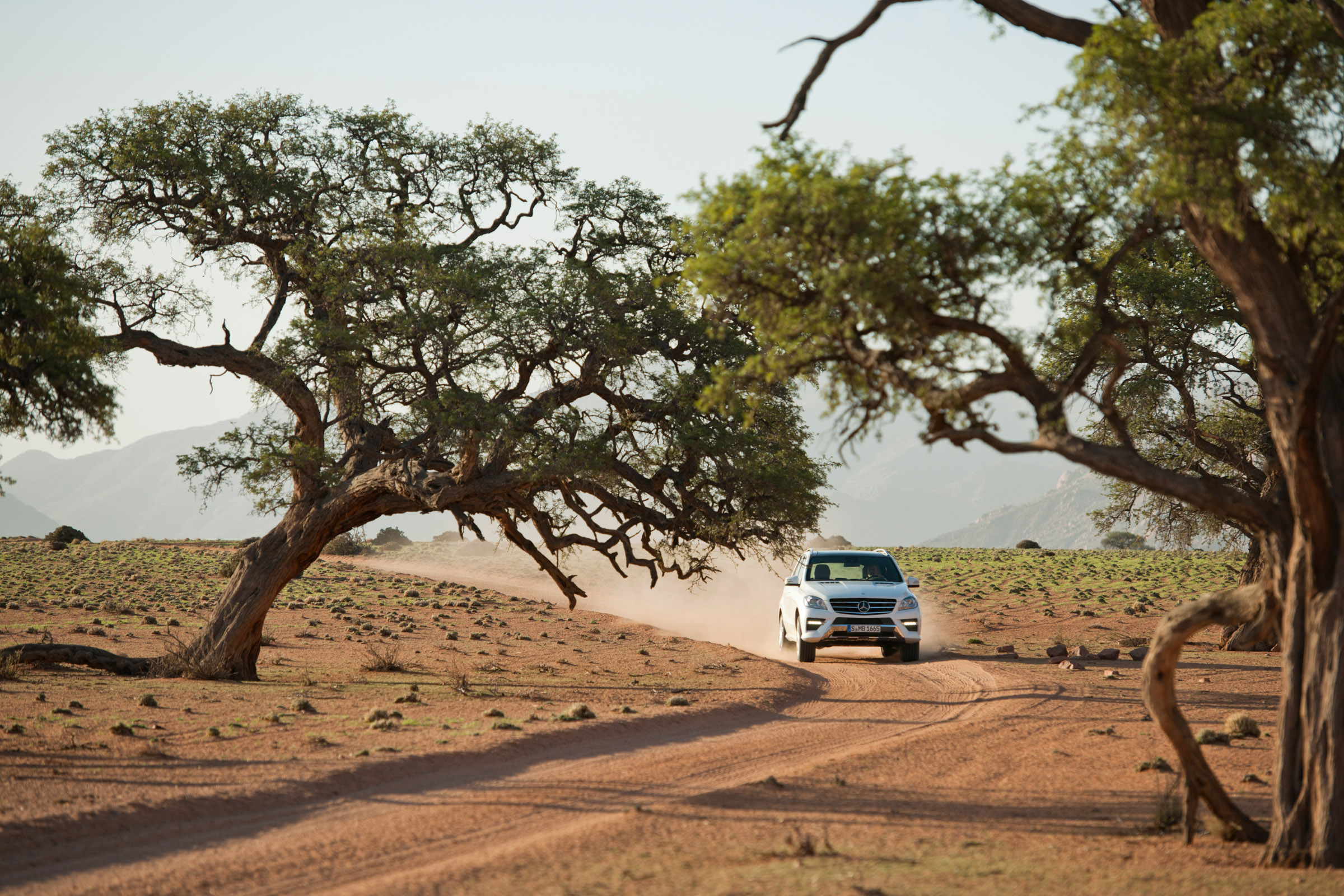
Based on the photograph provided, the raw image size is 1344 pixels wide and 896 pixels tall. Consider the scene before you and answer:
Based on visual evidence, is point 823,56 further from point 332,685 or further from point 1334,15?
point 332,685

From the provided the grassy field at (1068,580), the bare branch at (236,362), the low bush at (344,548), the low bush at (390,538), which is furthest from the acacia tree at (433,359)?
the low bush at (390,538)

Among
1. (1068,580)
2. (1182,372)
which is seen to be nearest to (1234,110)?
(1182,372)

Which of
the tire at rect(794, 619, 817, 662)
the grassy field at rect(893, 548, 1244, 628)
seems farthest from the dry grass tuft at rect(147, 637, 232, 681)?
the grassy field at rect(893, 548, 1244, 628)

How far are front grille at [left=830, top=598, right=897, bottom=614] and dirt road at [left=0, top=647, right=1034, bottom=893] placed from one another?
17.6 feet

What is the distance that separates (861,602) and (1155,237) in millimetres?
10868

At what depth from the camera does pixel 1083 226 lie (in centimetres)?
819

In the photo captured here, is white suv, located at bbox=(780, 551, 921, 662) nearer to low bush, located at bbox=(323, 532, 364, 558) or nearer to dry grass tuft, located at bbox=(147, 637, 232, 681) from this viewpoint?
dry grass tuft, located at bbox=(147, 637, 232, 681)

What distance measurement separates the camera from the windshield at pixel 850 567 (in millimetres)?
19781

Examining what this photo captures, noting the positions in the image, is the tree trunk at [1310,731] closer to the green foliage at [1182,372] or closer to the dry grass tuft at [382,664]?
the green foliage at [1182,372]

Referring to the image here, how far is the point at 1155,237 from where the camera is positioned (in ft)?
28.8

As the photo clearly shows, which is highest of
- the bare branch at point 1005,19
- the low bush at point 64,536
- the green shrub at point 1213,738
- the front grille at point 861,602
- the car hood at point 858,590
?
the bare branch at point 1005,19

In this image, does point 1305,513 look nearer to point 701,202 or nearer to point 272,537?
point 701,202

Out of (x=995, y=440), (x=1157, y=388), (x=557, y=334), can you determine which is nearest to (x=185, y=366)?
(x=557, y=334)

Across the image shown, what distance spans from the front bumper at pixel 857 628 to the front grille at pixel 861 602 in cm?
15
